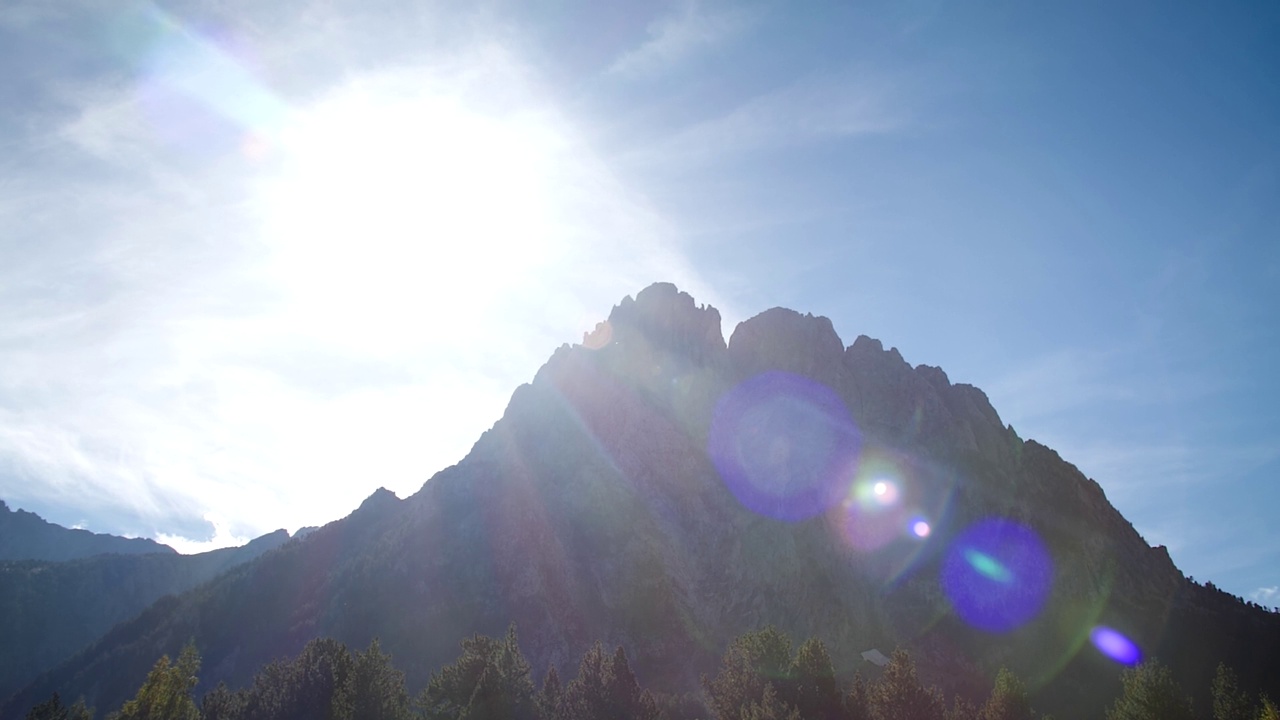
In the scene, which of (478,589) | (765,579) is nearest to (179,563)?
(478,589)

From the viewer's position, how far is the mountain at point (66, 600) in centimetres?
14262

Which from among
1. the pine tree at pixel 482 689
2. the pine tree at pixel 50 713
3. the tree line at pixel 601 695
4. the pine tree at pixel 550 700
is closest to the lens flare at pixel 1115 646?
the tree line at pixel 601 695

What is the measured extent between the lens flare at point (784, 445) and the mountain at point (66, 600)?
111335 mm

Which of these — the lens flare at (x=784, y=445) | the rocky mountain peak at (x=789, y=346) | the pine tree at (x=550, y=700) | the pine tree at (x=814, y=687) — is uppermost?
the rocky mountain peak at (x=789, y=346)

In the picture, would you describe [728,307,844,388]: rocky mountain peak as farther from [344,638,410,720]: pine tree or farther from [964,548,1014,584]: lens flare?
[344,638,410,720]: pine tree

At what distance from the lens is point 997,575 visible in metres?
117

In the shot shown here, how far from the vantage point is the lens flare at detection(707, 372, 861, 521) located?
12812 centimetres

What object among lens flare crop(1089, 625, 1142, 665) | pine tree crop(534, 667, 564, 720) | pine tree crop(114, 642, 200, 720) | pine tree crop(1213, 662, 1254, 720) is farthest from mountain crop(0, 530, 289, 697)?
pine tree crop(1213, 662, 1254, 720)

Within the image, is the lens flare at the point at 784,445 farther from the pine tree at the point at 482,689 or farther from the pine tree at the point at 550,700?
the pine tree at the point at 482,689

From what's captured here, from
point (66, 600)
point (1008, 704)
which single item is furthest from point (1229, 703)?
point (66, 600)

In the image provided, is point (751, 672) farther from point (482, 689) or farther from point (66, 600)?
point (66, 600)

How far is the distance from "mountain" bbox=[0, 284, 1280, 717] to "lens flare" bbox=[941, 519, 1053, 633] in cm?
36

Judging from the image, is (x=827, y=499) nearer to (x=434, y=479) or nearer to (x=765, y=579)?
(x=765, y=579)

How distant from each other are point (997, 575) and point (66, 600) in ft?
621
